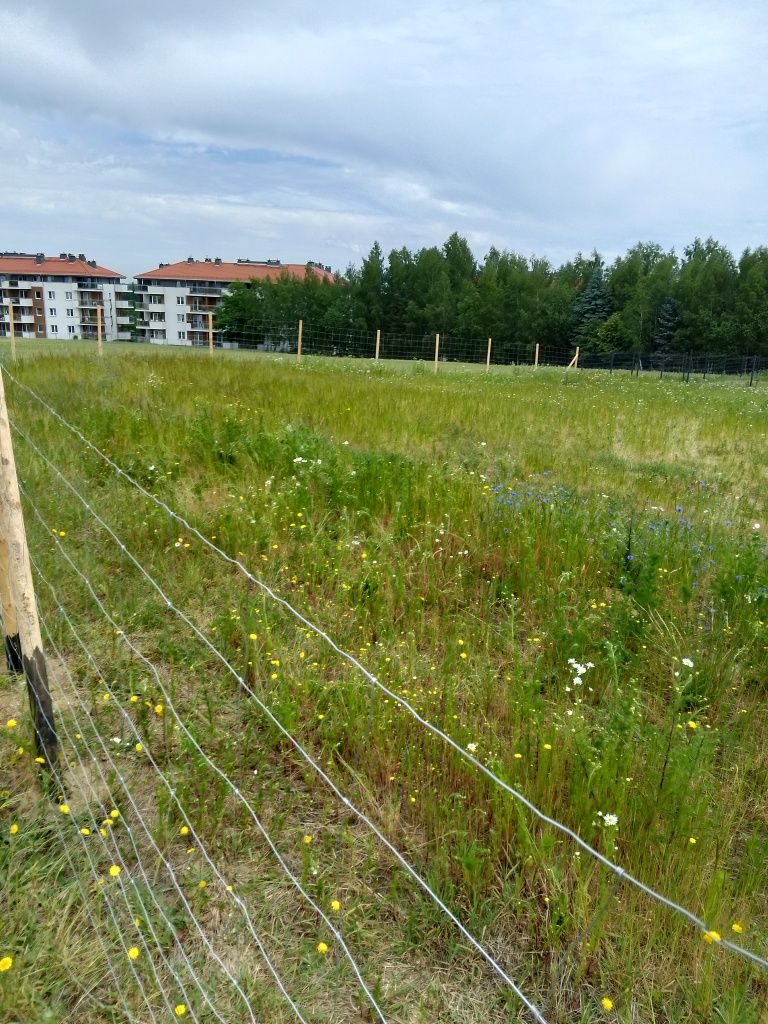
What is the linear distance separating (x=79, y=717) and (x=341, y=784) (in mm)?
1318

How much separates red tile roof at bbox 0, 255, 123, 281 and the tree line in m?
43.5

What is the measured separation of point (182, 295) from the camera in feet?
366

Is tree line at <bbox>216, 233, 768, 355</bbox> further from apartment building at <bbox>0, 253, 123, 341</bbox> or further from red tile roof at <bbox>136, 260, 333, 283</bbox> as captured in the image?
apartment building at <bbox>0, 253, 123, 341</bbox>

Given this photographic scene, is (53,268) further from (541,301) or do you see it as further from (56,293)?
(541,301)

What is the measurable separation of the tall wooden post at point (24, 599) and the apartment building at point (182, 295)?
112463 mm

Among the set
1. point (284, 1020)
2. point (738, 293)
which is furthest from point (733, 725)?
point (738, 293)

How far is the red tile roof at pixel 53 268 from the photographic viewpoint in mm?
114250

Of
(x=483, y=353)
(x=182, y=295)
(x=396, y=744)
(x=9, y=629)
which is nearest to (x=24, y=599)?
(x=9, y=629)

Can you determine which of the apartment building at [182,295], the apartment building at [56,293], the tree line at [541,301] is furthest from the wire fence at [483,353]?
the apartment building at [56,293]

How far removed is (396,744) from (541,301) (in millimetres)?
78578

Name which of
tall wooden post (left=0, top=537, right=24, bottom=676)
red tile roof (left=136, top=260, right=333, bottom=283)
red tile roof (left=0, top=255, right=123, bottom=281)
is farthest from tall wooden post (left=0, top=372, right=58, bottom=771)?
red tile roof (left=0, top=255, right=123, bottom=281)

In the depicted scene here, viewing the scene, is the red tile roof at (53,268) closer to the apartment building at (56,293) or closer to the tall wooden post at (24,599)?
the apartment building at (56,293)

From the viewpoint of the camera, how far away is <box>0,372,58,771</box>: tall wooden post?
2717 millimetres

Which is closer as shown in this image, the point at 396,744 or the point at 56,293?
the point at 396,744
